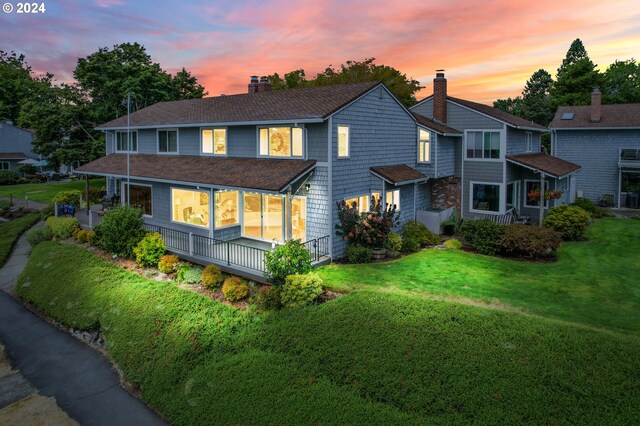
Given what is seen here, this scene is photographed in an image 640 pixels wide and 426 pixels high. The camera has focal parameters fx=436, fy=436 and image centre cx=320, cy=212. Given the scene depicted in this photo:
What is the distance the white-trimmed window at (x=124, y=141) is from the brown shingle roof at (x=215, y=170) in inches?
48.4

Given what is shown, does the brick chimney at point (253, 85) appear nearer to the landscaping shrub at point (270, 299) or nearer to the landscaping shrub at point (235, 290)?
the landscaping shrub at point (235, 290)

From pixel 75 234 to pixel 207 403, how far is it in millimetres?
17706

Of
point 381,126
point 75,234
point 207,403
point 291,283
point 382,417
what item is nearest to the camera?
point 382,417

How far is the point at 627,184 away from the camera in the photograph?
→ 3253 centimetres

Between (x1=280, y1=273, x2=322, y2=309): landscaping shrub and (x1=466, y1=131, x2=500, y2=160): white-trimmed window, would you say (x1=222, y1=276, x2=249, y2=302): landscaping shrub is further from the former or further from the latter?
(x1=466, y1=131, x2=500, y2=160): white-trimmed window

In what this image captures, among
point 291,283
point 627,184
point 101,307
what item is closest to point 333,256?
point 291,283

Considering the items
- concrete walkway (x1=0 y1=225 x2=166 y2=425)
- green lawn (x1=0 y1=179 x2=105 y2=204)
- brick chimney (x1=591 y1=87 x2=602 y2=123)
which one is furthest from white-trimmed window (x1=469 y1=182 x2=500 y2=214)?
green lawn (x1=0 y1=179 x2=105 y2=204)

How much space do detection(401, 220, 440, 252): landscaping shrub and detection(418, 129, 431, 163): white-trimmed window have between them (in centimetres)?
441

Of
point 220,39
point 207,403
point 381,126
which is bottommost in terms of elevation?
point 207,403

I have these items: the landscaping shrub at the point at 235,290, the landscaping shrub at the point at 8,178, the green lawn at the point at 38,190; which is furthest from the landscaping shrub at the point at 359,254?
the landscaping shrub at the point at 8,178

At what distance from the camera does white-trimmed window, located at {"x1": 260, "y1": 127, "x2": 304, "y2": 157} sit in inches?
756

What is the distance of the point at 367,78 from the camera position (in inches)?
2040

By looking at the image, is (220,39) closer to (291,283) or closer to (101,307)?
(101,307)

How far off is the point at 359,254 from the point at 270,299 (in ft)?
17.0
